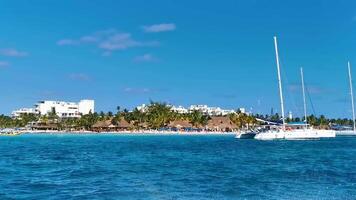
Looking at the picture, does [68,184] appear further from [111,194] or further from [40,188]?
[111,194]

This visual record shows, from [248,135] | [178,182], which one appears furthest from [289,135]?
[178,182]

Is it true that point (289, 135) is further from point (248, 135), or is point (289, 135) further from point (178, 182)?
point (178, 182)

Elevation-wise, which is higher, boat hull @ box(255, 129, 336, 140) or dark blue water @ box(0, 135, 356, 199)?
boat hull @ box(255, 129, 336, 140)

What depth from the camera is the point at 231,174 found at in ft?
143

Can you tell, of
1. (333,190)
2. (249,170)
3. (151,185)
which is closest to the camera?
(333,190)

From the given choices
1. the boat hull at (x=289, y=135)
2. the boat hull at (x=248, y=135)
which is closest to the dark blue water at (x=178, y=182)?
the boat hull at (x=289, y=135)

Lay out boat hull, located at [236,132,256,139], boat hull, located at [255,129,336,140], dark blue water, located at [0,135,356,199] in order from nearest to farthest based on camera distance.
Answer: dark blue water, located at [0,135,356,199]
boat hull, located at [255,129,336,140]
boat hull, located at [236,132,256,139]

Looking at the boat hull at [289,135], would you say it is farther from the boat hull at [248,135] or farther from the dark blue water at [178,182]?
the dark blue water at [178,182]

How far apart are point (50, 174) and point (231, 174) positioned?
14789mm

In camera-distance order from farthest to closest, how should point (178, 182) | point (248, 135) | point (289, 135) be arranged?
point (248, 135)
point (289, 135)
point (178, 182)

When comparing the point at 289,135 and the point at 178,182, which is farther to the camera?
the point at 289,135

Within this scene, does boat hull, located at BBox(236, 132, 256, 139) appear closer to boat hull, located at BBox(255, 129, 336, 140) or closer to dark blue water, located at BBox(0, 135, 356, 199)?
boat hull, located at BBox(255, 129, 336, 140)

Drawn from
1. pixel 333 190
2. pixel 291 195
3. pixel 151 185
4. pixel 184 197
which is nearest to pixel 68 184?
pixel 151 185

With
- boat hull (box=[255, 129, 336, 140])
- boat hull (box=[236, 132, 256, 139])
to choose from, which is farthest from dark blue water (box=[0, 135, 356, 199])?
boat hull (box=[236, 132, 256, 139])
